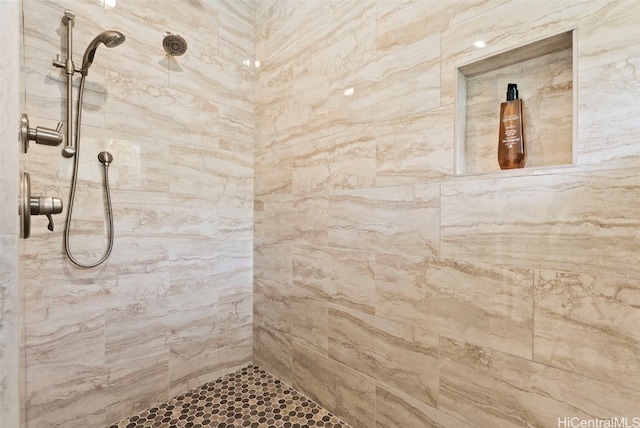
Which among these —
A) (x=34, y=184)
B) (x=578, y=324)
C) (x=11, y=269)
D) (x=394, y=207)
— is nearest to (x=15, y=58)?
(x=11, y=269)

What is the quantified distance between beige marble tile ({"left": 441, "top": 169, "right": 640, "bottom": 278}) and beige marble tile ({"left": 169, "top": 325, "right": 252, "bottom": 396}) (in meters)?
1.31

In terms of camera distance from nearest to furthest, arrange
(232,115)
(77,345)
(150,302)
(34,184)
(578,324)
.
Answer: (578,324)
(34,184)
(77,345)
(150,302)
(232,115)

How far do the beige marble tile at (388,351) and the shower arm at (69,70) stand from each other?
4.26 ft

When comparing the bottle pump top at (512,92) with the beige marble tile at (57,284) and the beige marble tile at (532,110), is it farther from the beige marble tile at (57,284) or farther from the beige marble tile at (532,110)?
the beige marble tile at (57,284)

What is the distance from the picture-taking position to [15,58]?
50 cm

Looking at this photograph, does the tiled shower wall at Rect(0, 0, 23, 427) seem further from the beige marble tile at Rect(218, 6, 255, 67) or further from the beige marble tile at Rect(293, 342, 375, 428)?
the beige marble tile at Rect(218, 6, 255, 67)

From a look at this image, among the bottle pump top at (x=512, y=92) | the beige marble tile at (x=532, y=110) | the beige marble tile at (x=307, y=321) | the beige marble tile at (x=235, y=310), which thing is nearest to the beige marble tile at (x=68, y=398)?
the beige marble tile at (x=235, y=310)

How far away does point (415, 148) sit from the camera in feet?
4.08

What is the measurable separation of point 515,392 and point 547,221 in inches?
21.4

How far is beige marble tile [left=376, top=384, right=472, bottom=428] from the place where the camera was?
1.18 meters

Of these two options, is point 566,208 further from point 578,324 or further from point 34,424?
point 34,424

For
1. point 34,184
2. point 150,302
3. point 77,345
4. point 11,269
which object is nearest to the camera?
point 11,269

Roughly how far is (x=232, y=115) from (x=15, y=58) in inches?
54.7

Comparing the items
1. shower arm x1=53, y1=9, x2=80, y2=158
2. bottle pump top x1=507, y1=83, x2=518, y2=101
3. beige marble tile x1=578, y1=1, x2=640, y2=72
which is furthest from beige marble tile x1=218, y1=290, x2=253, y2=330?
beige marble tile x1=578, y1=1, x2=640, y2=72
